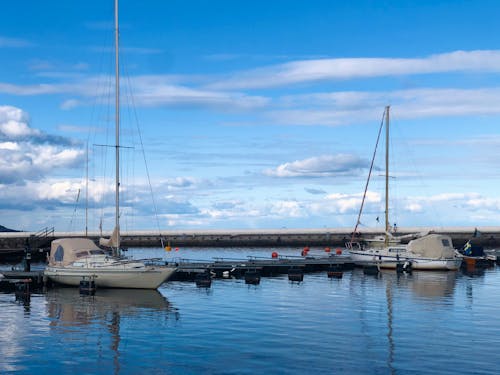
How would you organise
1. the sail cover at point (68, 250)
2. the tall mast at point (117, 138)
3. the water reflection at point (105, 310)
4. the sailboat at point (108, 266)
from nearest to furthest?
the water reflection at point (105, 310) → the sailboat at point (108, 266) → the tall mast at point (117, 138) → the sail cover at point (68, 250)

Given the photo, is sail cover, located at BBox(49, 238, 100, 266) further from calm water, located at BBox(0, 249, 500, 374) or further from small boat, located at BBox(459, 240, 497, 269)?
small boat, located at BBox(459, 240, 497, 269)

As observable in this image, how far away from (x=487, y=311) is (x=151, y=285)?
24216mm

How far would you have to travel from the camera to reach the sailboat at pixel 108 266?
47594 millimetres

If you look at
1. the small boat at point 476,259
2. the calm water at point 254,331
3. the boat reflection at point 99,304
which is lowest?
the calm water at point 254,331

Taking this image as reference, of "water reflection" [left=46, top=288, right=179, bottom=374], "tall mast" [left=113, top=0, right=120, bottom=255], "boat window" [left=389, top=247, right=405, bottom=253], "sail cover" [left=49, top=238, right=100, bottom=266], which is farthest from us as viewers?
"boat window" [left=389, top=247, right=405, bottom=253]

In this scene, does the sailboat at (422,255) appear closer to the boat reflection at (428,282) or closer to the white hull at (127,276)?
the boat reflection at (428,282)

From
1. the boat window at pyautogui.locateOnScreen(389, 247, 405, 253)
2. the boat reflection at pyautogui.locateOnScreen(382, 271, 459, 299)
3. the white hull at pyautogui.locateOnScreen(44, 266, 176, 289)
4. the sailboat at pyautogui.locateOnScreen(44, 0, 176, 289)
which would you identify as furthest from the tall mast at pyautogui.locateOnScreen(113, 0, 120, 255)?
the boat window at pyautogui.locateOnScreen(389, 247, 405, 253)

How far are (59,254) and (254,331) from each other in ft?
79.2

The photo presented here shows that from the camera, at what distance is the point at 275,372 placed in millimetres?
23844

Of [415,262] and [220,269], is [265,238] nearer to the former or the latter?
[415,262]

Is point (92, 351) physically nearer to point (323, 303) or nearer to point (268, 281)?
point (323, 303)

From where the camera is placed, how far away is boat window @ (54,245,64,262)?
5034 centimetres

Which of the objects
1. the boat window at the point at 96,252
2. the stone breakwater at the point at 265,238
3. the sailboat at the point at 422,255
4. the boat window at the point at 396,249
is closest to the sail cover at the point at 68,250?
the boat window at the point at 96,252

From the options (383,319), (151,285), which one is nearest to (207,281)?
(151,285)
